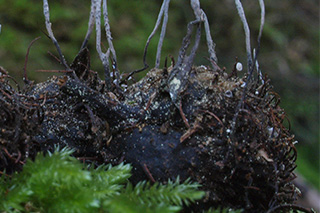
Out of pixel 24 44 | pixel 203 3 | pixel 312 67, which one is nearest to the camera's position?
pixel 24 44

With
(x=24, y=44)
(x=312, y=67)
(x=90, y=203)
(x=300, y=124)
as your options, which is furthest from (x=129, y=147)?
(x=312, y=67)

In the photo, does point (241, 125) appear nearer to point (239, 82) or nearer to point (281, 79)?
point (239, 82)

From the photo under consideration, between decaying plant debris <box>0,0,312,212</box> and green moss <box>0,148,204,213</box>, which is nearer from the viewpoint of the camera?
green moss <box>0,148,204,213</box>

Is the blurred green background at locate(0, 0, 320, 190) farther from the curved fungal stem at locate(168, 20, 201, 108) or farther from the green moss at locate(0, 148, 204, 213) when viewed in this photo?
the green moss at locate(0, 148, 204, 213)

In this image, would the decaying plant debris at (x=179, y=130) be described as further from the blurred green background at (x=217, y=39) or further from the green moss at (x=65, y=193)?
the blurred green background at (x=217, y=39)

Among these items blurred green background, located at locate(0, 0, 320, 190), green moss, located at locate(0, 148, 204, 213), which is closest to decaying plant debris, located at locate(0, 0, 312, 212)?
green moss, located at locate(0, 148, 204, 213)
